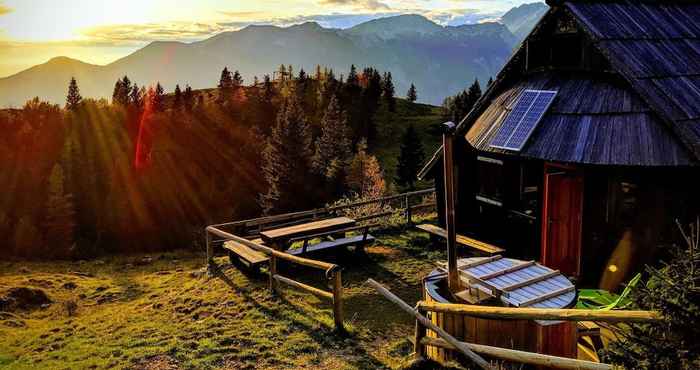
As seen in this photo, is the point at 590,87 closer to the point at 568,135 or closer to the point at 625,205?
the point at 568,135

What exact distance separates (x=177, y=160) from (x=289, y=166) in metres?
36.5

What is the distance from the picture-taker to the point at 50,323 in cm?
1409

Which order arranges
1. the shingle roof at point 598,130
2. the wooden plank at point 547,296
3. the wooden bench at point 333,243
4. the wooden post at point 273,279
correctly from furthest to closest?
the wooden bench at point 333,243 → the wooden post at point 273,279 → the shingle roof at point 598,130 → the wooden plank at point 547,296

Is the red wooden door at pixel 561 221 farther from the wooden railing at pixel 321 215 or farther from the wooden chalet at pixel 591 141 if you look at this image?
the wooden railing at pixel 321 215

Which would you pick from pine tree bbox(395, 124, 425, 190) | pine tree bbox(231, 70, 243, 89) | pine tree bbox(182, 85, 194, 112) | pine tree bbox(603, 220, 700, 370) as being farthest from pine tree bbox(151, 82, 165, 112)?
pine tree bbox(603, 220, 700, 370)

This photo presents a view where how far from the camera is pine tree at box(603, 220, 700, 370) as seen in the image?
446 centimetres

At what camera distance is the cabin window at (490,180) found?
13672 mm

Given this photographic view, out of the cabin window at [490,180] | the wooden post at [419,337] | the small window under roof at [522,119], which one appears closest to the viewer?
the wooden post at [419,337]

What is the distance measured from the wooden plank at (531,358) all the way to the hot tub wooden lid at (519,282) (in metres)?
0.96

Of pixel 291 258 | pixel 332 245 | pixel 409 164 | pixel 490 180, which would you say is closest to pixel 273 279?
pixel 291 258

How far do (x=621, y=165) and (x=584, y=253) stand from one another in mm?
2200

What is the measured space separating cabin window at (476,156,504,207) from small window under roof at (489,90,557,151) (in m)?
1.04

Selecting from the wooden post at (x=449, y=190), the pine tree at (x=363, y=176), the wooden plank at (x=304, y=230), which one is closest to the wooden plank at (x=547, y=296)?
the wooden post at (x=449, y=190)

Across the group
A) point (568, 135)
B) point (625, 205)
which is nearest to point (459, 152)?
point (568, 135)
